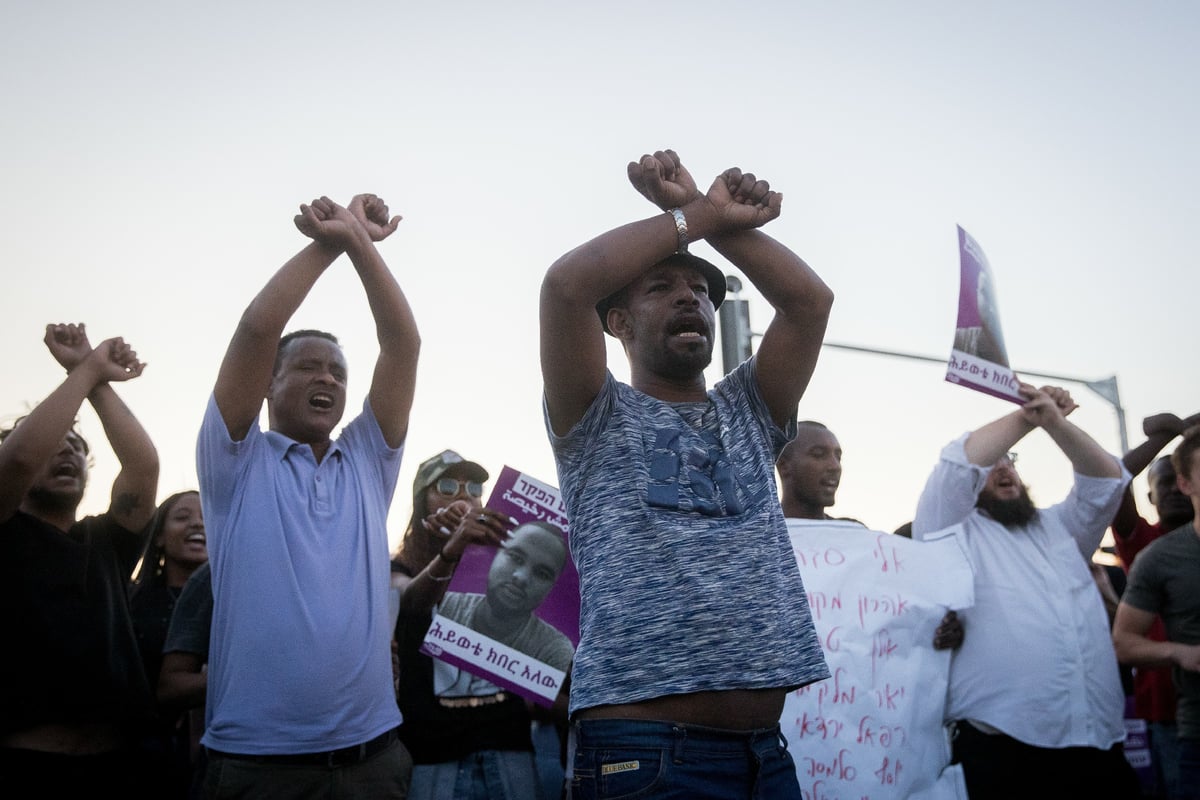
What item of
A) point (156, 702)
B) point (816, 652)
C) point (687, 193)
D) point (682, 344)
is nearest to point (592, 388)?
point (682, 344)

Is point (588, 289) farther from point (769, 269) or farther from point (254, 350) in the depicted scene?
point (254, 350)

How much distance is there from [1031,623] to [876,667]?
0.66 m

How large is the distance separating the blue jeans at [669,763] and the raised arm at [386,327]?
147 cm

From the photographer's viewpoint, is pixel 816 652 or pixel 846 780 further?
pixel 846 780

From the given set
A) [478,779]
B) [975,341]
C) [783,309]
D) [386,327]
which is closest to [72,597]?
[386,327]

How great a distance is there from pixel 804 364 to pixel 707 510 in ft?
1.79

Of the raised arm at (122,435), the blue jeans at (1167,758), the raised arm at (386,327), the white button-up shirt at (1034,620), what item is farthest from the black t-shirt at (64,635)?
the blue jeans at (1167,758)

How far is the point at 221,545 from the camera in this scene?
3.06 m

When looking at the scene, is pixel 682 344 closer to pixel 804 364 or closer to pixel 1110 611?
pixel 804 364

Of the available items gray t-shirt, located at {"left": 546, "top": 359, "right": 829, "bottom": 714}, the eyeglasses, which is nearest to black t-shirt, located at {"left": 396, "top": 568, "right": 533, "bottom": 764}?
the eyeglasses

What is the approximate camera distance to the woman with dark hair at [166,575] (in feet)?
14.7

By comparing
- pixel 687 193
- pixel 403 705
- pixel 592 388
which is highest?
pixel 687 193

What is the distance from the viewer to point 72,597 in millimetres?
3266

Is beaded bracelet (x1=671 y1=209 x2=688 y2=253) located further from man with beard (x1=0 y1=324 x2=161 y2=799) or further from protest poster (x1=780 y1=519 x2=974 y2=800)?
man with beard (x1=0 y1=324 x2=161 y2=799)
